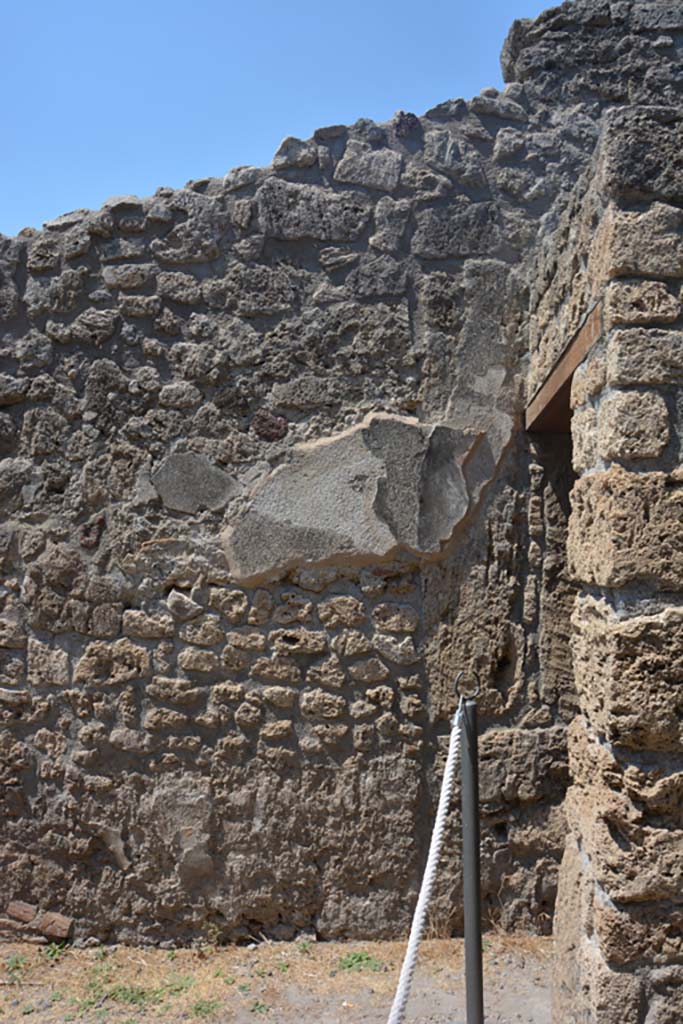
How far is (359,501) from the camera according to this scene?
3777 millimetres

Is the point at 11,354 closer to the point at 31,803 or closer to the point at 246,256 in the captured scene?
the point at 246,256

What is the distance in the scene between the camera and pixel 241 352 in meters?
3.87

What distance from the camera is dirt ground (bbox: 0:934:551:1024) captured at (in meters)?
3.31

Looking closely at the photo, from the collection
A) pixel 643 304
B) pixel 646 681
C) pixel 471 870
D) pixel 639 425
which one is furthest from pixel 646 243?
pixel 471 870

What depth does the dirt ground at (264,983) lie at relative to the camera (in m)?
3.31

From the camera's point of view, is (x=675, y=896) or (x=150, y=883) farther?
(x=150, y=883)

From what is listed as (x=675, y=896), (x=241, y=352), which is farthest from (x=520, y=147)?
(x=675, y=896)

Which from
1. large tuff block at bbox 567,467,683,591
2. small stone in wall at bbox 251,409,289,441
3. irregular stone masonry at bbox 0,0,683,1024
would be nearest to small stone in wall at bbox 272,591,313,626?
irregular stone masonry at bbox 0,0,683,1024

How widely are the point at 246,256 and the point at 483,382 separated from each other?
3.60ft

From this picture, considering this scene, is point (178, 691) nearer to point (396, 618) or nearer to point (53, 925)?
point (396, 618)

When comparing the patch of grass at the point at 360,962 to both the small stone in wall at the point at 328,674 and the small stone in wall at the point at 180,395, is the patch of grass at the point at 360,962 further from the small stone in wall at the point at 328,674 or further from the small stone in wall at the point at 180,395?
the small stone in wall at the point at 180,395

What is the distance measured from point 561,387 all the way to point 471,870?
1557 millimetres

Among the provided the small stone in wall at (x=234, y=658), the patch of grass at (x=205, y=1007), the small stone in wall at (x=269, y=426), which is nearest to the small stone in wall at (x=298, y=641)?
the small stone in wall at (x=234, y=658)

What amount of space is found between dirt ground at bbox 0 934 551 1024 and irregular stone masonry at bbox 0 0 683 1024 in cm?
11
